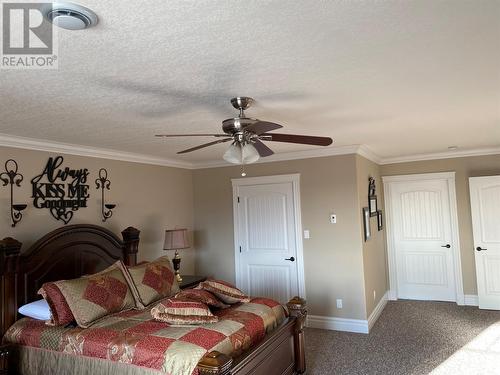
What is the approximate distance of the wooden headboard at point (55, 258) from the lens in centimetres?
296

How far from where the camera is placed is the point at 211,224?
5617 mm

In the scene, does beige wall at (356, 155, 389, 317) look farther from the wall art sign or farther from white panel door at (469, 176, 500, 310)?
the wall art sign

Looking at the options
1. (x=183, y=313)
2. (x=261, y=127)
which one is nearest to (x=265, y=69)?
(x=261, y=127)

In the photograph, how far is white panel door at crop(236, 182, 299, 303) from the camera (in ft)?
16.4

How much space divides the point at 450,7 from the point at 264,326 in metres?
2.50

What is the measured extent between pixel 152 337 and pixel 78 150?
240cm

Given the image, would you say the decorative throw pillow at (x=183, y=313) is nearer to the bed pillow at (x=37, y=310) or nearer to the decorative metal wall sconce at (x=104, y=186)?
the bed pillow at (x=37, y=310)

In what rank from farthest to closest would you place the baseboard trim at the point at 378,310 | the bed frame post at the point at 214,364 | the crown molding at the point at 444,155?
the crown molding at the point at 444,155 → the baseboard trim at the point at 378,310 → the bed frame post at the point at 214,364

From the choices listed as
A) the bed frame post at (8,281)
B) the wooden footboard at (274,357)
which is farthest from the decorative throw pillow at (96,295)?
the wooden footboard at (274,357)

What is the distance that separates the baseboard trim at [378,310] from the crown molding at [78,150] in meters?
3.50

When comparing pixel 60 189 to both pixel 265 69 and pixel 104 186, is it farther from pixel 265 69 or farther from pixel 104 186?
pixel 265 69

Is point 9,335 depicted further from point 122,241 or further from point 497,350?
point 497,350

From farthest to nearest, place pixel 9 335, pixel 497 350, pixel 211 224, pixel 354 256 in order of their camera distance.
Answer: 1. pixel 211 224
2. pixel 354 256
3. pixel 497 350
4. pixel 9 335

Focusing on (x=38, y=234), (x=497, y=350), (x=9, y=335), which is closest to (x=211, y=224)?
(x=38, y=234)
